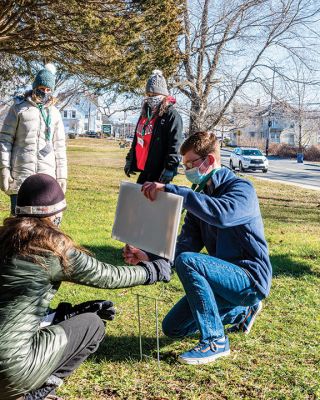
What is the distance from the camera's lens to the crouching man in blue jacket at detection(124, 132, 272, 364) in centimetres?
296

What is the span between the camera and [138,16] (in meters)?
9.98

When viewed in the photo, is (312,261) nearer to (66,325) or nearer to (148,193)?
(148,193)

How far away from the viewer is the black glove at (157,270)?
Result: 8.89 feet

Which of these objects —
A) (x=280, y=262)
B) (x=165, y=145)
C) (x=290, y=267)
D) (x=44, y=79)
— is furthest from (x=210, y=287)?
(x=280, y=262)

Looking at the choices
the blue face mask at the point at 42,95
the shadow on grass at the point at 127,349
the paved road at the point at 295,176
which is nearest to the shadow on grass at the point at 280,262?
the blue face mask at the point at 42,95

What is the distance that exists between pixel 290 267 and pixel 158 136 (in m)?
2.15

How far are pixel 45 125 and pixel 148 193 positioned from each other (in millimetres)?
2327

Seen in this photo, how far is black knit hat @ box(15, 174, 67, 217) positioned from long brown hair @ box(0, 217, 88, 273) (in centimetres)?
4

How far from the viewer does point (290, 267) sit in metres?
5.67

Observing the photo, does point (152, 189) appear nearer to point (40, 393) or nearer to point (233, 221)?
point (233, 221)

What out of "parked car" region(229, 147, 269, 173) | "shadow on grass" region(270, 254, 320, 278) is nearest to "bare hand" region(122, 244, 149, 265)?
"shadow on grass" region(270, 254, 320, 278)

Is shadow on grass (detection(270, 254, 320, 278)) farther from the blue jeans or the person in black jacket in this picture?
the blue jeans

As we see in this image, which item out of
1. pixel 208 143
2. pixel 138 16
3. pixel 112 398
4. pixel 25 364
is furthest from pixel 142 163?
pixel 138 16

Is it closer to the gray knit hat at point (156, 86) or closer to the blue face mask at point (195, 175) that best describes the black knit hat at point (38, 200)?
the blue face mask at point (195, 175)
